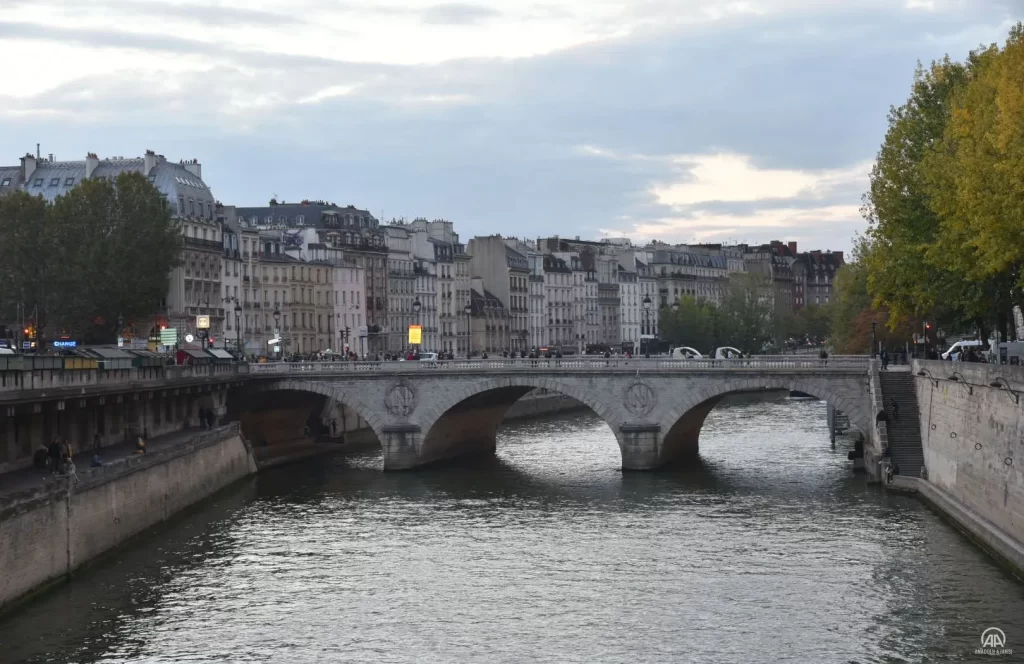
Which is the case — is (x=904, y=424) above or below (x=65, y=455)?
below

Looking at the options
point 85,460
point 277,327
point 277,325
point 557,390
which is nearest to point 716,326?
point 277,325

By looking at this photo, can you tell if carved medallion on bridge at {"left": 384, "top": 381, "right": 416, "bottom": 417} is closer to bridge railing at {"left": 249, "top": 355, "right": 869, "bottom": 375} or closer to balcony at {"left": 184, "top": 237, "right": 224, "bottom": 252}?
bridge railing at {"left": 249, "top": 355, "right": 869, "bottom": 375}

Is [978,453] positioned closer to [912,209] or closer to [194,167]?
[912,209]

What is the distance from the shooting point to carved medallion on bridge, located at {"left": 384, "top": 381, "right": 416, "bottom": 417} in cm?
8525

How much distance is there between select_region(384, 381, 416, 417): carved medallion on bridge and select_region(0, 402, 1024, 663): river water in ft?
28.9

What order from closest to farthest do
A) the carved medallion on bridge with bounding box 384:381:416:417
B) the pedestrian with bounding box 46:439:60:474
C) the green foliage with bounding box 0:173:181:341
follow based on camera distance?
the pedestrian with bounding box 46:439:60:474 < the carved medallion on bridge with bounding box 384:381:416:417 < the green foliage with bounding box 0:173:181:341

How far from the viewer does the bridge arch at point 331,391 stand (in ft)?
282

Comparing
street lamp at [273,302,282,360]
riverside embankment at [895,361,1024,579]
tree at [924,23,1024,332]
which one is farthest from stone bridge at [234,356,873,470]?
street lamp at [273,302,282,360]

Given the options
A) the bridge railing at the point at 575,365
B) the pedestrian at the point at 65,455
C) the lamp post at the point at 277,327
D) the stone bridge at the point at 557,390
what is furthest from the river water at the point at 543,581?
the lamp post at the point at 277,327

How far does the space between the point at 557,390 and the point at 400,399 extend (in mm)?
7491

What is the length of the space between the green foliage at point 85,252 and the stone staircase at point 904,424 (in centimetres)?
4757

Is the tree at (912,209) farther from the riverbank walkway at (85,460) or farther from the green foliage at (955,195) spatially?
the riverbank walkway at (85,460)

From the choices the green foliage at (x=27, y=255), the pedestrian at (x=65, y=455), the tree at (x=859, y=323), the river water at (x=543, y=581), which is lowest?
the river water at (x=543, y=581)

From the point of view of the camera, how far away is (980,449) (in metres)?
55.2
